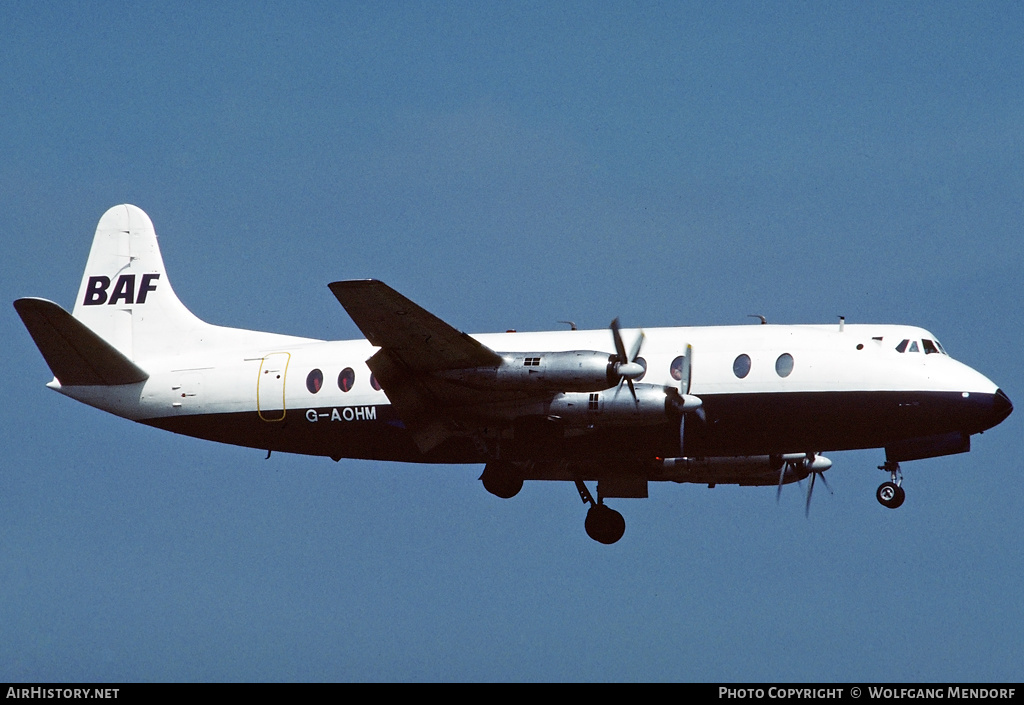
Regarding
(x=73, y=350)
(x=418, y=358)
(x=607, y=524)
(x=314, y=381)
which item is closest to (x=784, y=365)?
(x=607, y=524)

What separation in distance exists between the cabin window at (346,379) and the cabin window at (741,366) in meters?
9.02

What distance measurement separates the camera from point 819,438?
32594 millimetres

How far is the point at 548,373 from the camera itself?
31422mm

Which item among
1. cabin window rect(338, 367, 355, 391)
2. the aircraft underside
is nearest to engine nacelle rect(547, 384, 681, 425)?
the aircraft underside

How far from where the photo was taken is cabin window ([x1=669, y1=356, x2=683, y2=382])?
33.4 meters

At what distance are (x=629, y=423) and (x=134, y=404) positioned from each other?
13.0 m

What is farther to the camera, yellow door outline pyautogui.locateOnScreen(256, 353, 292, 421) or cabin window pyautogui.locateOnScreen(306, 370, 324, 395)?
yellow door outline pyautogui.locateOnScreen(256, 353, 292, 421)

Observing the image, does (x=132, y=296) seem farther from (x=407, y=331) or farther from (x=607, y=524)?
(x=607, y=524)

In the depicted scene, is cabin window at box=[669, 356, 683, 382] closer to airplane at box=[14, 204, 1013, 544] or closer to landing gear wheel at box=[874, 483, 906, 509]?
airplane at box=[14, 204, 1013, 544]

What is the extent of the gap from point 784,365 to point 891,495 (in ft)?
12.6

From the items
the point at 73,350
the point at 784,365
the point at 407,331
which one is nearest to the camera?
the point at 407,331

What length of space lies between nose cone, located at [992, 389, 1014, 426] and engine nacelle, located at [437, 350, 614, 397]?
8.03 metres
